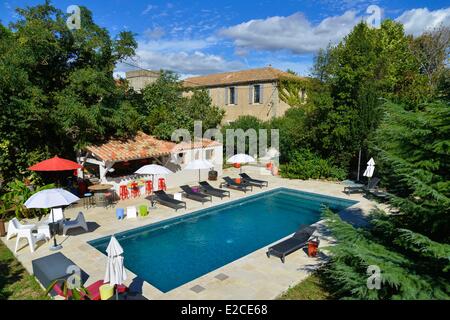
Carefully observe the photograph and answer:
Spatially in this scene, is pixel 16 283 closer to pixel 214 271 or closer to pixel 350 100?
pixel 214 271

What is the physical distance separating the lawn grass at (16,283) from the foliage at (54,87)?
835 centimetres

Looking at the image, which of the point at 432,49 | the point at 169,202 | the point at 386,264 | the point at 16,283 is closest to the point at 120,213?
the point at 169,202

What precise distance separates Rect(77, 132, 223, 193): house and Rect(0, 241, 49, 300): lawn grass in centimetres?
768

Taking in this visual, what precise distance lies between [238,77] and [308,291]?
30437 mm

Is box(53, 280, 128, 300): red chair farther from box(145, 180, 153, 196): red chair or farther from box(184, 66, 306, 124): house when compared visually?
box(184, 66, 306, 124): house

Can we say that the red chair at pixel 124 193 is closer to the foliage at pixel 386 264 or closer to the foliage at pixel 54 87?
the foliage at pixel 54 87

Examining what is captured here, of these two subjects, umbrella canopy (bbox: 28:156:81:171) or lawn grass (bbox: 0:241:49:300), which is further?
umbrella canopy (bbox: 28:156:81:171)

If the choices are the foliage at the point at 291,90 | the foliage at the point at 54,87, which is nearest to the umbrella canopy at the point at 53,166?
the foliage at the point at 54,87

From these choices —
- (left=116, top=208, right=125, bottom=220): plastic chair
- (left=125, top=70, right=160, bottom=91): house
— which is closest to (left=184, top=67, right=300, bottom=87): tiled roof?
(left=125, top=70, right=160, bottom=91): house

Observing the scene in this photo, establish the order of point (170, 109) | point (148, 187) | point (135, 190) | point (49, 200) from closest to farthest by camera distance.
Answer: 1. point (49, 200)
2. point (135, 190)
3. point (148, 187)
4. point (170, 109)

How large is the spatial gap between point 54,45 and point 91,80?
2587 millimetres

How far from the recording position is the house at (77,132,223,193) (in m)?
18.2

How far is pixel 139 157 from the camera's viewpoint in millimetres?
18984

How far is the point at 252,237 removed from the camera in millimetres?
13984
